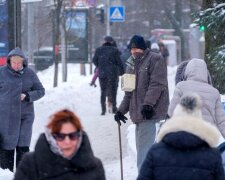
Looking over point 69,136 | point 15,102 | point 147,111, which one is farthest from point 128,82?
point 69,136

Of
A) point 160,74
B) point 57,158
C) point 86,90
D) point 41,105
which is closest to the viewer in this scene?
point 57,158

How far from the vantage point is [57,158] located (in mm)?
4605

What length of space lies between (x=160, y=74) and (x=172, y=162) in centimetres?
382

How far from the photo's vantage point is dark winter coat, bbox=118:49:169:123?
877 centimetres

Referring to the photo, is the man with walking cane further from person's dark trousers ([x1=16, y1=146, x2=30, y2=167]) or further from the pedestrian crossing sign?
the pedestrian crossing sign

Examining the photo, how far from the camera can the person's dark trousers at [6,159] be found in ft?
31.1

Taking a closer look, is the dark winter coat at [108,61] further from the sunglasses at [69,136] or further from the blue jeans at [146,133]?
the sunglasses at [69,136]

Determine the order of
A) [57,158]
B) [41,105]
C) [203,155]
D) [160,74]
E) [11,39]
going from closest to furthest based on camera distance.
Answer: [57,158], [203,155], [160,74], [11,39], [41,105]

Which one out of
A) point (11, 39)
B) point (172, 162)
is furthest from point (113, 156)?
point (172, 162)

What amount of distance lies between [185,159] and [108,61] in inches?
468

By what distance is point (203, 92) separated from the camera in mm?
7273

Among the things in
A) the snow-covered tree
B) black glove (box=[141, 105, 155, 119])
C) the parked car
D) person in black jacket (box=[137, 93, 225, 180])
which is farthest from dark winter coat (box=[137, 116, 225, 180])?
the parked car

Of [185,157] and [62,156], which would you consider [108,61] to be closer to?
[185,157]

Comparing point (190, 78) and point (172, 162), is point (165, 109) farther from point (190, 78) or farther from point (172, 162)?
point (172, 162)
